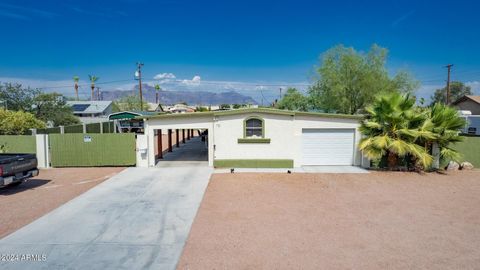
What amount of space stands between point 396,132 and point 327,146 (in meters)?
3.19

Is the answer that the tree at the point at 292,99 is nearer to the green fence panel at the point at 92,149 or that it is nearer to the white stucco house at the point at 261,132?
the white stucco house at the point at 261,132

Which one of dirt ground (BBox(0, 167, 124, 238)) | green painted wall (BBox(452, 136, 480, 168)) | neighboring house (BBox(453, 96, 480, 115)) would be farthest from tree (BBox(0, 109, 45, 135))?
neighboring house (BBox(453, 96, 480, 115))

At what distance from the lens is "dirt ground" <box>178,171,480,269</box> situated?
18.6ft

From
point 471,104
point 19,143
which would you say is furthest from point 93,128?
point 471,104

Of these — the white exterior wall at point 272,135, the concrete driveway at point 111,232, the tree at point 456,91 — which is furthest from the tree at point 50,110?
the tree at point 456,91

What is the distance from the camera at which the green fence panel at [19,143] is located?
46.4ft

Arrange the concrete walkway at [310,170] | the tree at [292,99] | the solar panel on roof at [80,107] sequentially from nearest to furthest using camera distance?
the concrete walkway at [310,170] → the solar panel on roof at [80,107] → the tree at [292,99]

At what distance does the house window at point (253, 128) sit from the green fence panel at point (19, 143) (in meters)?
10.6

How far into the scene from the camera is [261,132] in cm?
1427

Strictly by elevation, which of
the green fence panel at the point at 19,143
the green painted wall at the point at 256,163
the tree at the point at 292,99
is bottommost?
the green painted wall at the point at 256,163

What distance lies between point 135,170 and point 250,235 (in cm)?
883

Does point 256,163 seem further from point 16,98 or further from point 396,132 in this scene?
point 16,98

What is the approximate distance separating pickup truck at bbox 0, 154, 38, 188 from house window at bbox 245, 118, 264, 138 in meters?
8.97

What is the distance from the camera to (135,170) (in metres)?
13.8
